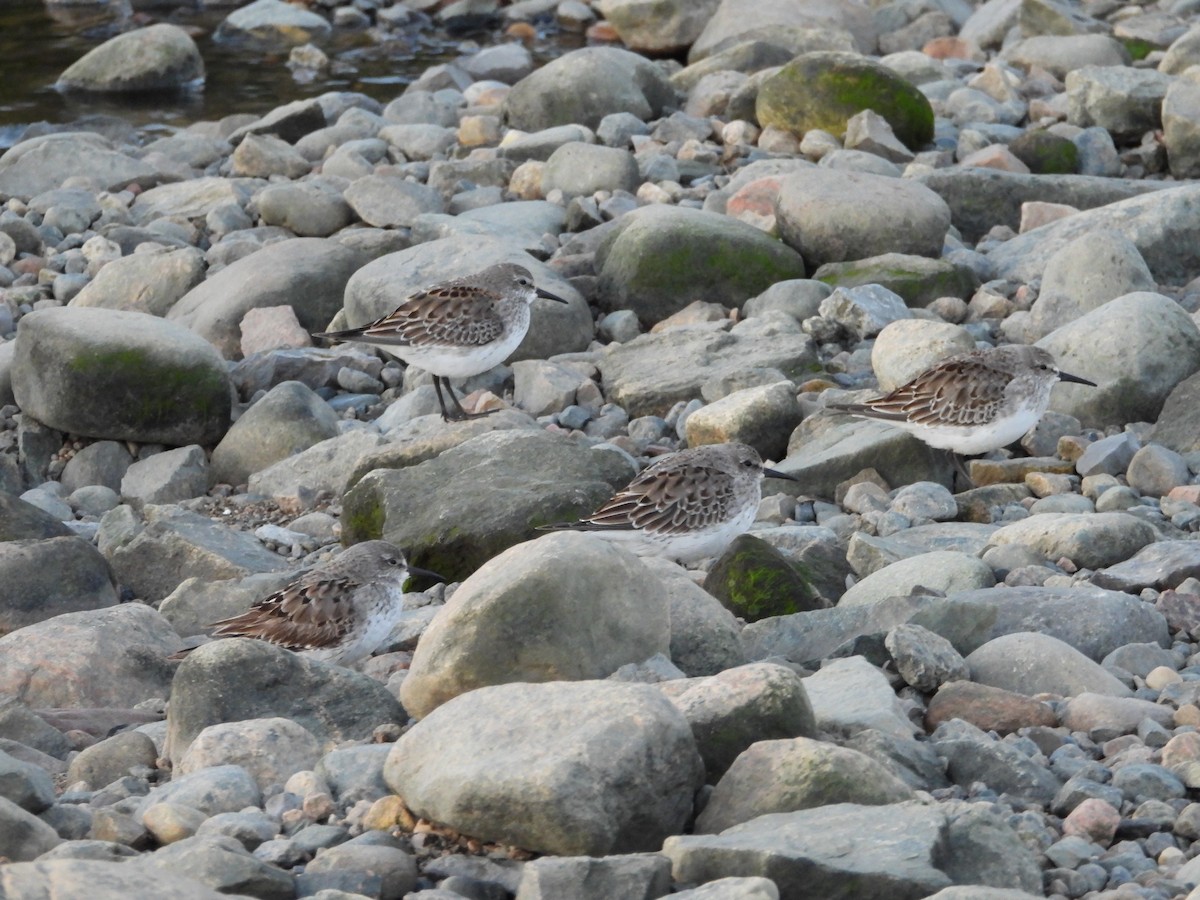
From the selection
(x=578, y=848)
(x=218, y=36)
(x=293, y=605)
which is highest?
(x=578, y=848)

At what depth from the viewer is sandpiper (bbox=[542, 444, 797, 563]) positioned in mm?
8891

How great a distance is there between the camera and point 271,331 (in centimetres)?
1344

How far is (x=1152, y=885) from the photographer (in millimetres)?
5473

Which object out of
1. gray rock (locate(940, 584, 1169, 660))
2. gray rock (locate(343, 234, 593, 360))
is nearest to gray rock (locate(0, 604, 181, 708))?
gray rock (locate(940, 584, 1169, 660))

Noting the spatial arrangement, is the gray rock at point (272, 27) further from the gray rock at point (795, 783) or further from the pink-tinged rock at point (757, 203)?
the gray rock at point (795, 783)

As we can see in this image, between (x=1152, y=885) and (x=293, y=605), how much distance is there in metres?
4.31

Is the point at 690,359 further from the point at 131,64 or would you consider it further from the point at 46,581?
the point at 131,64

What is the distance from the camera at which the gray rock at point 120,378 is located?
12.1 meters

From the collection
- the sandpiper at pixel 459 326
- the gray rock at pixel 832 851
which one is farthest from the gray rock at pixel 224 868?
the sandpiper at pixel 459 326

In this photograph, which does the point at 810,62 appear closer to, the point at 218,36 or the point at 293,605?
the point at 293,605

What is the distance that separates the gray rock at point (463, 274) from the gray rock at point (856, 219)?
1.91 metres

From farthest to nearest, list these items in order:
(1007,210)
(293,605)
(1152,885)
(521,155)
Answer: (521,155), (1007,210), (293,605), (1152,885)

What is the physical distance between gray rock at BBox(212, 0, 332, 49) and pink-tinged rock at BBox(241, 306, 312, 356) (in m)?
14.7

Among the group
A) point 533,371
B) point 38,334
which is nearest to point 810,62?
point 533,371
